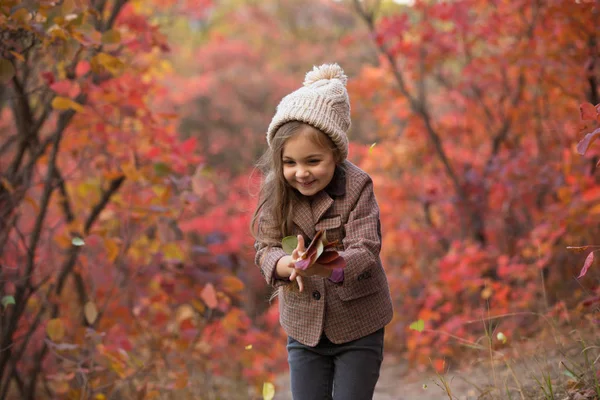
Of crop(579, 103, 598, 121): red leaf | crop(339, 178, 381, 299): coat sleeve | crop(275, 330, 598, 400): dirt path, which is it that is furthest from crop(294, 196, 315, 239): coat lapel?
crop(579, 103, 598, 121): red leaf

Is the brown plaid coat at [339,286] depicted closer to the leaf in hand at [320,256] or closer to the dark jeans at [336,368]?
the dark jeans at [336,368]

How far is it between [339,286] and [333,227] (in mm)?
221

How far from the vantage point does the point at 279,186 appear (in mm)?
2303

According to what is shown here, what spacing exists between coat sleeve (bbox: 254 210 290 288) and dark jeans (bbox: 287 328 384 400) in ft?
0.99

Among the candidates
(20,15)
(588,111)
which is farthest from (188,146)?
(588,111)

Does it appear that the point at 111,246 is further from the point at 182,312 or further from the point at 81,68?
the point at 182,312

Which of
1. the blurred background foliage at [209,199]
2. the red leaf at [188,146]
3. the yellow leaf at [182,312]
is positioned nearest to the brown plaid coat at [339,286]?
the blurred background foliage at [209,199]

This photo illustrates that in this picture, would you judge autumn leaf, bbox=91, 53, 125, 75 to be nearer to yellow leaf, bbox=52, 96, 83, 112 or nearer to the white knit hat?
yellow leaf, bbox=52, 96, 83, 112

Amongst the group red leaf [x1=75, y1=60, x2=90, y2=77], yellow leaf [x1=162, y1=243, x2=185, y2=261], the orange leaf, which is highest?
red leaf [x1=75, y1=60, x2=90, y2=77]

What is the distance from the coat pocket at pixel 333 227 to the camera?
7.40ft

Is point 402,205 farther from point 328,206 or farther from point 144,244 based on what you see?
point 328,206

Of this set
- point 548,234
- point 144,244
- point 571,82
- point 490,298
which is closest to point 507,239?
point 490,298

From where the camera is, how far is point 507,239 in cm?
636

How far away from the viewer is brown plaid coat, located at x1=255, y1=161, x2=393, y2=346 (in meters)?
2.19
